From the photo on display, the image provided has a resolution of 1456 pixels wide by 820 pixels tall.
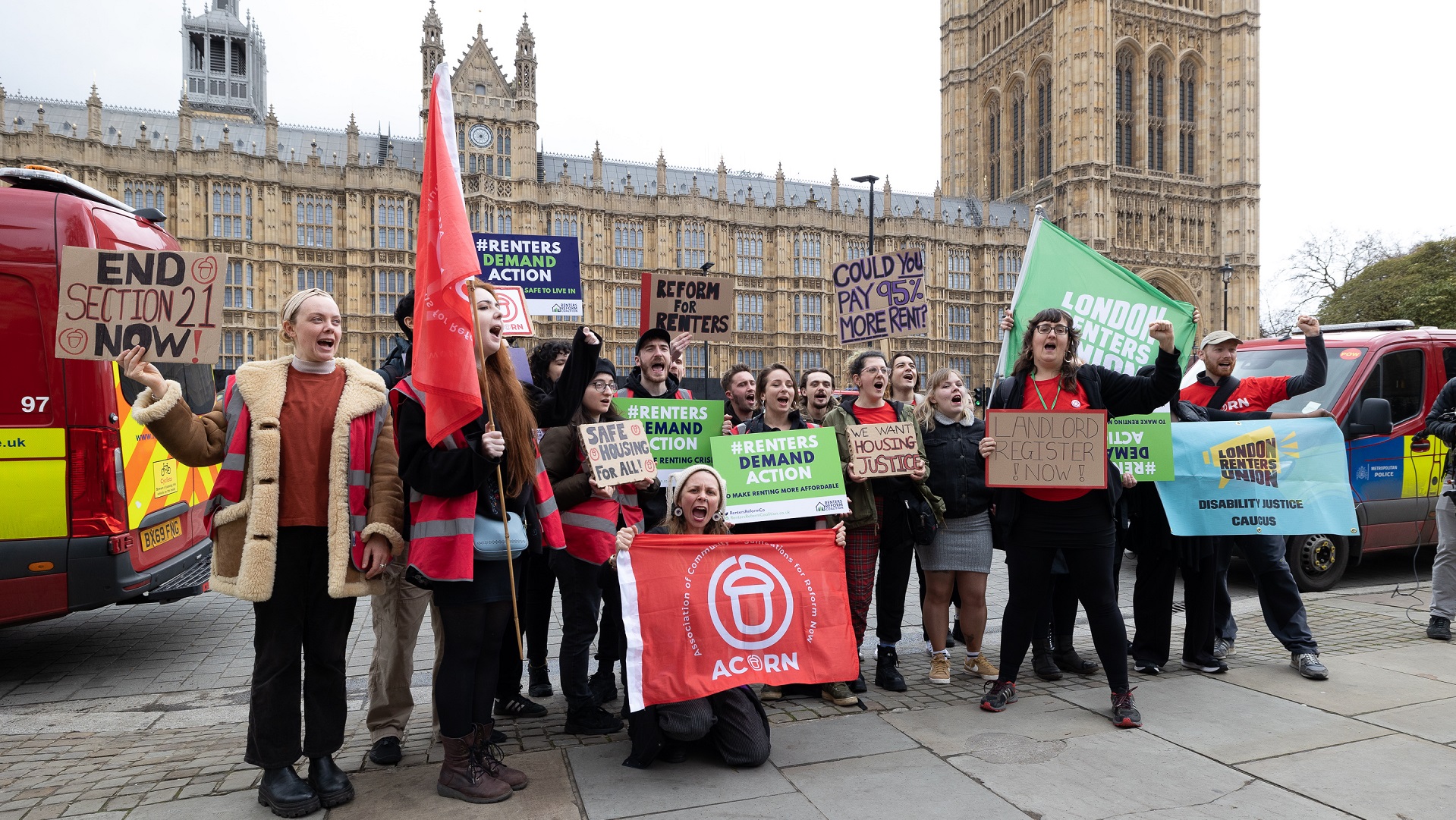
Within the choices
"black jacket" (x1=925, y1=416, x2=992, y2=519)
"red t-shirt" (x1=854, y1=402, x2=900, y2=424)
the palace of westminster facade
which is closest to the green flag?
"black jacket" (x1=925, y1=416, x2=992, y2=519)

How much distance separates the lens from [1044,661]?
5.07 meters

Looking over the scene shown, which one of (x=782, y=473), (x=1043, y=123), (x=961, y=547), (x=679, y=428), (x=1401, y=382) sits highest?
(x=1043, y=123)

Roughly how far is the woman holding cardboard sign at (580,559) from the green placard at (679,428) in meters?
0.62

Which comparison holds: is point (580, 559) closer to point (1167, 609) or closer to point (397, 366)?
point (397, 366)

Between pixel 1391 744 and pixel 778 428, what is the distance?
10.8ft

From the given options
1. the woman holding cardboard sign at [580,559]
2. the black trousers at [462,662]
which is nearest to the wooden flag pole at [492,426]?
the black trousers at [462,662]

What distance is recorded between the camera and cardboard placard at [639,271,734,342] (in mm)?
7023

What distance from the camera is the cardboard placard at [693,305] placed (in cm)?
702

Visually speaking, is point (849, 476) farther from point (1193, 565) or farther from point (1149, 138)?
point (1149, 138)

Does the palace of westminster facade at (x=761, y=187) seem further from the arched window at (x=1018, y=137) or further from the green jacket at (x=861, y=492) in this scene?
the green jacket at (x=861, y=492)

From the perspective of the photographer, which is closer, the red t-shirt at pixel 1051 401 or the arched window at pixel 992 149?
the red t-shirt at pixel 1051 401

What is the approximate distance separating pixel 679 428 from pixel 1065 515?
2229 mm

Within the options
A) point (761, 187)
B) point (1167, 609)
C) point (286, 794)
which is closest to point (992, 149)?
point (761, 187)

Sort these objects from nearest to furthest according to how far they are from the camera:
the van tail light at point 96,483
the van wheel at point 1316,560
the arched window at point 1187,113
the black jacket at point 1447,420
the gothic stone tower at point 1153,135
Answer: the van tail light at point 96,483 → the black jacket at point 1447,420 → the van wheel at point 1316,560 → the gothic stone tower at point 1153,135 → the arched window at point 1187,113
